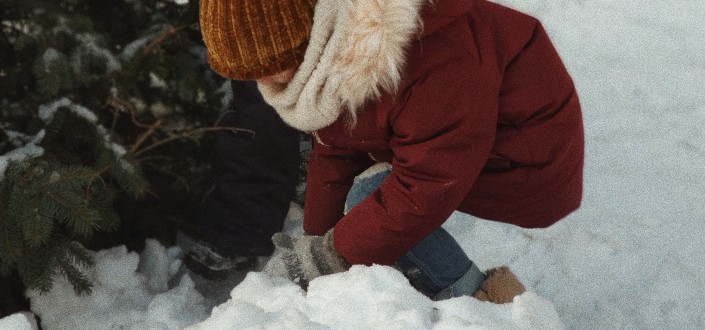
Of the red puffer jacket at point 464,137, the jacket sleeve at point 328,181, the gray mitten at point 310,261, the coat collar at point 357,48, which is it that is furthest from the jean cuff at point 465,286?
the coat collar at point 357,48

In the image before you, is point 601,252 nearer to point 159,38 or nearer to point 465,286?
point 465,286

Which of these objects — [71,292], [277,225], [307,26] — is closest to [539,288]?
[277,225]

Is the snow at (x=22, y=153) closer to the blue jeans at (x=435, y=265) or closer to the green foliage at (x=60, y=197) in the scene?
the green foliage at (x=60, y=197)

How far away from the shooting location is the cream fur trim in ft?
4.95

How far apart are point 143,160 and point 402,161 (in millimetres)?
1266

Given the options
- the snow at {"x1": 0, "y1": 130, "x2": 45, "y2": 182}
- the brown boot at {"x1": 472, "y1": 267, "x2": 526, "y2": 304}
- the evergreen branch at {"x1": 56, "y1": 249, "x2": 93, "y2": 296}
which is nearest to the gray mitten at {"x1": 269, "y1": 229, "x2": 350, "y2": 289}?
the brown boot at {"x1": 472, "y1": 267, "x2": 526, "y2": 304}

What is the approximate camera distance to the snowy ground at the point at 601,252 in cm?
174

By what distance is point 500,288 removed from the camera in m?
1.95

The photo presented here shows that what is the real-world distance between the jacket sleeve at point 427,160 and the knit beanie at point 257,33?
28 cm

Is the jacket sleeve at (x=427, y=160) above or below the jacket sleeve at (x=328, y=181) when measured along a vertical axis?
above

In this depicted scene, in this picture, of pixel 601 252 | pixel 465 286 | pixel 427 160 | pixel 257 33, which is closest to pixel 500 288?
pixel 465 286

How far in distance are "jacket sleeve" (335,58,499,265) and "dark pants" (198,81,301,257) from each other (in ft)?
2.11

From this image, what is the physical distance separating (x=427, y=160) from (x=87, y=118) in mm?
1172

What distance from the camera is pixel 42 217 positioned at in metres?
1.98
